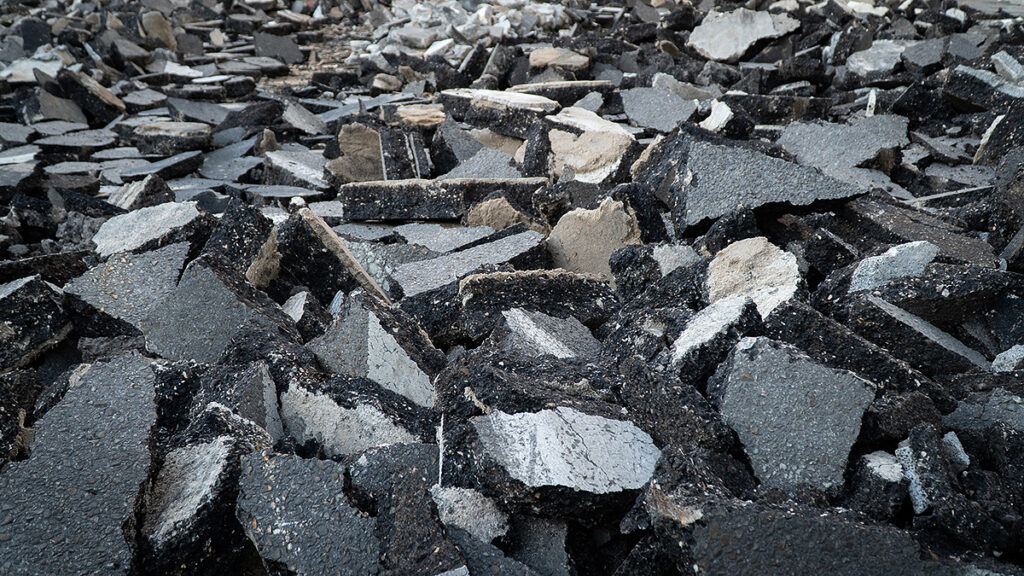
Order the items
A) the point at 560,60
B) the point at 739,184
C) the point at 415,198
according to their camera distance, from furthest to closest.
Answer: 1. the point at 560,60
2. the point at 415,198
3. the point at 739,184

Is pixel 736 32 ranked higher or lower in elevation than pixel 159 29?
higher

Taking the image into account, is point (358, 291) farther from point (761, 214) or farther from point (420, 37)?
point (420, 37)

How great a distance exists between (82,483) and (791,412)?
6.90 feet

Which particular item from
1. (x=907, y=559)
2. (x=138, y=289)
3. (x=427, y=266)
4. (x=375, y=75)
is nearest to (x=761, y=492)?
(x=907, y=559)

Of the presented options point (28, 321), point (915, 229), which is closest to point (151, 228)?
point (28, 321)

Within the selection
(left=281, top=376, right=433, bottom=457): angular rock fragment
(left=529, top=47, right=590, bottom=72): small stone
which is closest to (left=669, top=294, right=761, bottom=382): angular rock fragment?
(left=281, top=376, right=433, bottom=457): angular rock fragment

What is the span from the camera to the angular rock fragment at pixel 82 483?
1.69 meters

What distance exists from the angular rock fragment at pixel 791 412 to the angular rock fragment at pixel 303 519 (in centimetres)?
117

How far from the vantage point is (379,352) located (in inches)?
98.9

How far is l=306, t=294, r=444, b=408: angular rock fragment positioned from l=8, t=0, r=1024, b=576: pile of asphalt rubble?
0.01 metres

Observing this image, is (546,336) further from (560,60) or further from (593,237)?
(560,60)

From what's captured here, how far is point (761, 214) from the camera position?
3.19 m

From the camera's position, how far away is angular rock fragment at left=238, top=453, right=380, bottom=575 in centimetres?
170

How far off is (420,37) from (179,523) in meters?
9.55
